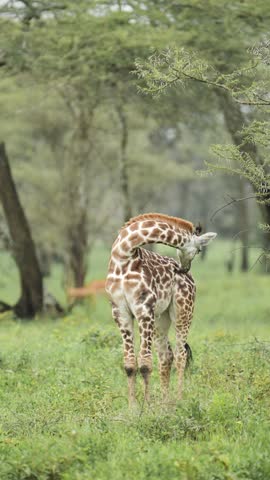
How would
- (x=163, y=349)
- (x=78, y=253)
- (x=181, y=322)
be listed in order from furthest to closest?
(x=78, y=253), (x=163, y=349), (x=181, y=322)

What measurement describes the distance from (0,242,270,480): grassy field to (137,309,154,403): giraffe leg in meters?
0.32

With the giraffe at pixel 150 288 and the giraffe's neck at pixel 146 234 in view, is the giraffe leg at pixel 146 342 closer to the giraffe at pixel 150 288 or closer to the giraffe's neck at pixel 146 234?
the giraffe at pixel 150 288

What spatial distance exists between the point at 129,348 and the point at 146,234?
123cm

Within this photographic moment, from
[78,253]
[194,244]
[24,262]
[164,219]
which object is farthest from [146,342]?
[78,253]

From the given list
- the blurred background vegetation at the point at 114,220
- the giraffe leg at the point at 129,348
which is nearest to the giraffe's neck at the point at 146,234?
the blurred background vegetation at the point at 114,220

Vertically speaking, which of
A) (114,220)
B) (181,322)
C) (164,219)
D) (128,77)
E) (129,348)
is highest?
(164,219)

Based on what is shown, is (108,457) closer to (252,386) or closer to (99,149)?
(252,386)

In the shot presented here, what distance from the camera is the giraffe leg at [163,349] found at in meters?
9.59

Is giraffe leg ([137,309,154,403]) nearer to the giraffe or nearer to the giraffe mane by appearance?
the giraffe

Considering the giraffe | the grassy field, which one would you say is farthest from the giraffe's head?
the grassy field

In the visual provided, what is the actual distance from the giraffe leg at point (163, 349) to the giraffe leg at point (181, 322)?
0.34 feet

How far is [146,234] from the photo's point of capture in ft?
29.3

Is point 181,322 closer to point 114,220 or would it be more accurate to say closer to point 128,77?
point 128,77

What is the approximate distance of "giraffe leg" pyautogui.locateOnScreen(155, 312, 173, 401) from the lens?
9594 millimetres
